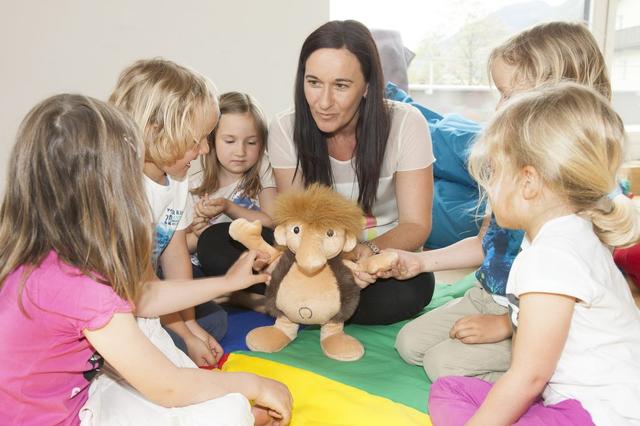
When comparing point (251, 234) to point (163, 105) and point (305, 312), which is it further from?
point (163, 105)

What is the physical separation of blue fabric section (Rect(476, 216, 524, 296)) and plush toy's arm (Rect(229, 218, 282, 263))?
0.44 m

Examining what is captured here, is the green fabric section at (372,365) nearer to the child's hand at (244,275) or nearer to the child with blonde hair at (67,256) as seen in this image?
the child's hand at (244,275)

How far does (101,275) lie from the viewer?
32.6 inches

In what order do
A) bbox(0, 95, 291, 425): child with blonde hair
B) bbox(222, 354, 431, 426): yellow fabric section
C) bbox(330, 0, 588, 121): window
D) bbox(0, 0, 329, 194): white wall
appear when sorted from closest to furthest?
bbox(0, 95, 291, 425): child with blonde hair → bbox(222, 354, 431, 426): yellow fabric section → bbox(0, 0, 329, 194): white wall → bbox(330, 0, 588, 121): window

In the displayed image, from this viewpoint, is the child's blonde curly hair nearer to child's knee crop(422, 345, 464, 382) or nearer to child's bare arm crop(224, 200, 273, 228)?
child's bare arm crop(224, 200, 273, 228)

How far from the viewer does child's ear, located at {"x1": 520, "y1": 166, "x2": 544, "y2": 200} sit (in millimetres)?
884

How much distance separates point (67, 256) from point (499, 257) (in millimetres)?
811

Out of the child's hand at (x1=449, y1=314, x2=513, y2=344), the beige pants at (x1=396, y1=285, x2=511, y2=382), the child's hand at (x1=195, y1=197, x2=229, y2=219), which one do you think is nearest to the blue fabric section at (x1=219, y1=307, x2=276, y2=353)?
the child's hand at (x1=195, y1=197, x2=229, y2=219)

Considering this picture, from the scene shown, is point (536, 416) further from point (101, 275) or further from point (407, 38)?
point (407, 38)

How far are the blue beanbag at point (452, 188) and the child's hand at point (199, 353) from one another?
45.6 inches

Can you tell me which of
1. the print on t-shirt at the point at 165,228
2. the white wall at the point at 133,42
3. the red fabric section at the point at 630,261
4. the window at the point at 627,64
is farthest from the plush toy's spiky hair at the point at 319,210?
the window at the point at 627,64

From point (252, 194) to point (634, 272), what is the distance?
3.80 ft

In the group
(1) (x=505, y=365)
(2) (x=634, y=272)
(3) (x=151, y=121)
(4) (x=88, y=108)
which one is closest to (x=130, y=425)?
(4) (x=88, y=108)

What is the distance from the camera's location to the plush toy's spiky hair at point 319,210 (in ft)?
3.83
